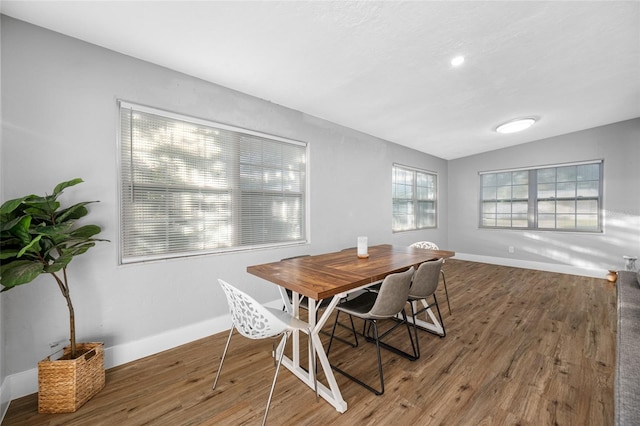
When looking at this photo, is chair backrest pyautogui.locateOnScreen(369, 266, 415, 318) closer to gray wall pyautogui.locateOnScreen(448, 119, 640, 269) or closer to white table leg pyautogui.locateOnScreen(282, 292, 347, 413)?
white table leg pyautogui.locateOnScreen(282, 292, 347, 413)

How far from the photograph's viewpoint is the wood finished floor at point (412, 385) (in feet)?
5.16

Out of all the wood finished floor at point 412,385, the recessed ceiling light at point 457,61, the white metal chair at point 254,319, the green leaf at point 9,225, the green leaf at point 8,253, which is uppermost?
the recessed ceiling light at point 457,61

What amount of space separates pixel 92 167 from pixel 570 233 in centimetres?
731

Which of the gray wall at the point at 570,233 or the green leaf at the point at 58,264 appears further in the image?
the gray wall at the point at 570,233

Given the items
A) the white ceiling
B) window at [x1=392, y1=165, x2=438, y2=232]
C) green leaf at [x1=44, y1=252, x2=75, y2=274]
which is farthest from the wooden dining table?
window at [x1=392, y1=165, x2=438, y2=232]

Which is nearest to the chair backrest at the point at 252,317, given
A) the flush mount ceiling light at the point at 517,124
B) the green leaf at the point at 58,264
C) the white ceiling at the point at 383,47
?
the green leaf at the point at 58,264

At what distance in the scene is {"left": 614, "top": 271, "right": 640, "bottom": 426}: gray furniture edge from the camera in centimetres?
99

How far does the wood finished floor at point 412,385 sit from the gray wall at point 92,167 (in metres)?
0.39

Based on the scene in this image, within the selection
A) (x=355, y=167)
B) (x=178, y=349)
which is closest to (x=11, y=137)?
(x=178, y=349)

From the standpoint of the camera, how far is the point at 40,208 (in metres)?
1.58

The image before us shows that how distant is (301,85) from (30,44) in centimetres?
209

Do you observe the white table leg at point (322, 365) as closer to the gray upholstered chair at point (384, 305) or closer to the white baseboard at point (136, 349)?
the gray upholstered chair at point (384, 305)

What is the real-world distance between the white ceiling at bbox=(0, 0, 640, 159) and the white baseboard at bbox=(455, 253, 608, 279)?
2.99m

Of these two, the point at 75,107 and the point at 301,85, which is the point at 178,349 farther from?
the point at 301,85
